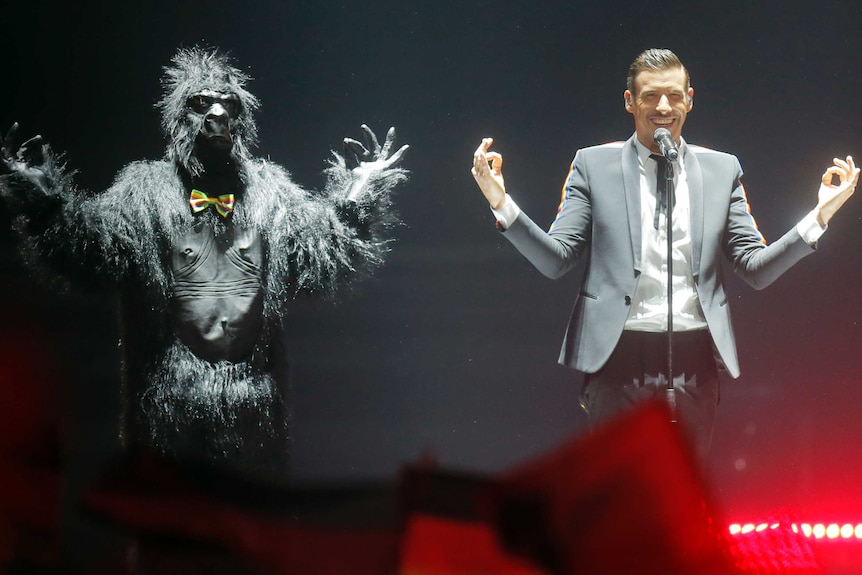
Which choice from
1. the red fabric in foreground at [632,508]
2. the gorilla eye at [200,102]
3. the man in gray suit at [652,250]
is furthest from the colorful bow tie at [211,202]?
the red fabric in foreground at [632,508]

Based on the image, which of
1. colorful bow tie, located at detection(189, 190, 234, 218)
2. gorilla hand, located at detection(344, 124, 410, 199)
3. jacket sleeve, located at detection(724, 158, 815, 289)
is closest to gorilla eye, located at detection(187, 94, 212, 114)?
colorful bow tie, located at detection(189, 190, 234, 218)

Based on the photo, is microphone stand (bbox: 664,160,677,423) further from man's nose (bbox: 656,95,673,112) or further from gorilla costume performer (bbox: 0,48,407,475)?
gorilla costume performer (bbox: 0,48,407,475)

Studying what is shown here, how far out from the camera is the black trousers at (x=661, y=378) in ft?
9.54

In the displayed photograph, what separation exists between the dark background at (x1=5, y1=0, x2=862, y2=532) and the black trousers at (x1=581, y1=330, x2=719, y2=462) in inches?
30.4

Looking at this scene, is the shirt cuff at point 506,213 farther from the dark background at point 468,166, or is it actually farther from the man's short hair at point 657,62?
the dark background at point 468,166

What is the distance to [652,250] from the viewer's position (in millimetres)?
2969

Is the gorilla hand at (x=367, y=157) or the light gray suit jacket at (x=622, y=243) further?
the gorilla hand at (x=367, y=157)

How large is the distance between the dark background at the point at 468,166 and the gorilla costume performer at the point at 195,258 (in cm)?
49

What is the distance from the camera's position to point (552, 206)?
3.77 metres

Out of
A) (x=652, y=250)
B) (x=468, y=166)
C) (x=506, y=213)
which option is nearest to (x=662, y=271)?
(x=652, y=250)

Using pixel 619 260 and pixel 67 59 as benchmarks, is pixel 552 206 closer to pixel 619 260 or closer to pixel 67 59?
pixel 619 260

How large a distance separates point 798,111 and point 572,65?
0.90 meters

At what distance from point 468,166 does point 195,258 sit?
3.92 ft

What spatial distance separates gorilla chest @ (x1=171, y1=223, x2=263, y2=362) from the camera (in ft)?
10.1
